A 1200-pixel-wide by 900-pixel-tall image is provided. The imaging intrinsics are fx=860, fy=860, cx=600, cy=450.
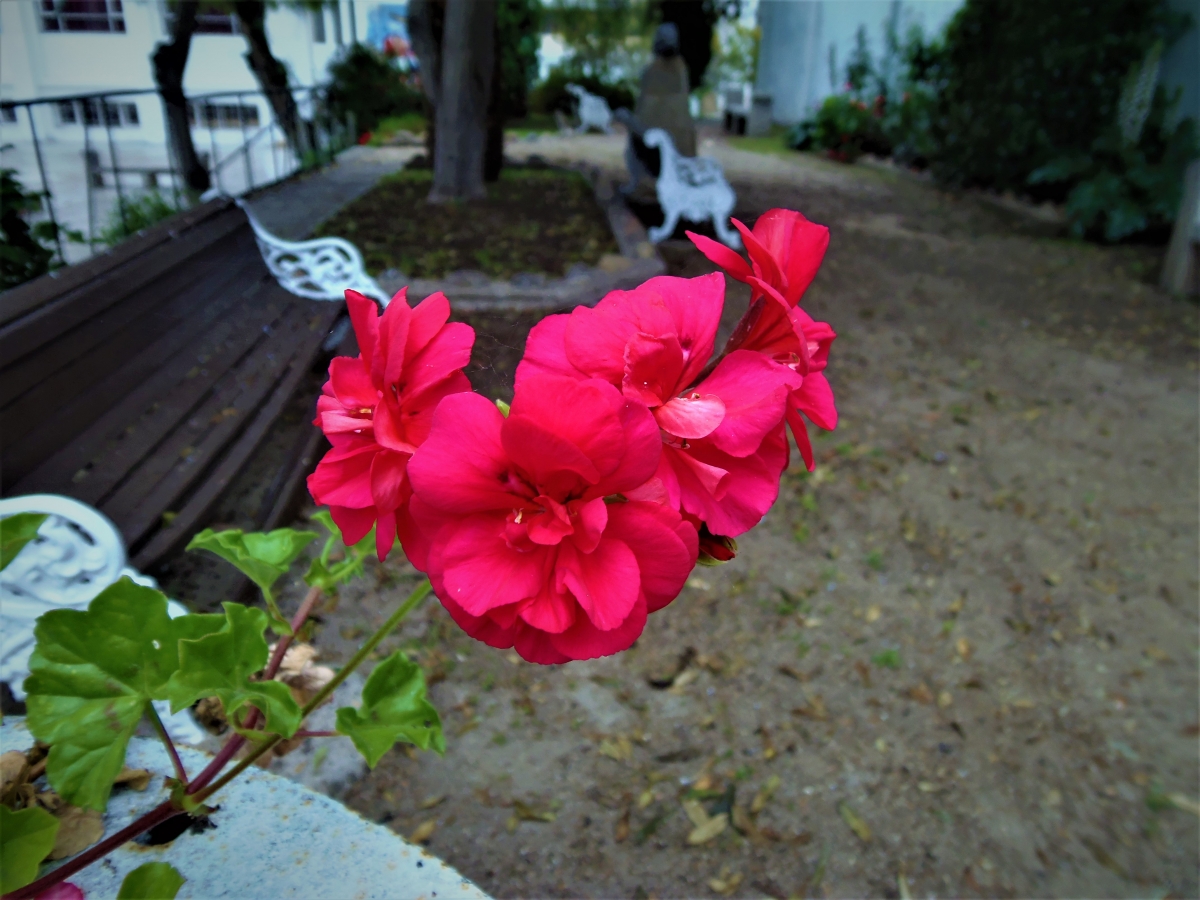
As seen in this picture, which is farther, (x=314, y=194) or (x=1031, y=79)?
(x=1031, y=79)

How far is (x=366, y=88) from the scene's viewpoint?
3102mm

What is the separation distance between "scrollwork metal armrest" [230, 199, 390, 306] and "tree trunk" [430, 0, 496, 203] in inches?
143

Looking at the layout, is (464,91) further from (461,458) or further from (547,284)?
(461,458)

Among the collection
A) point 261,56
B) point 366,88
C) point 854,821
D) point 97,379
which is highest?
point 261,56

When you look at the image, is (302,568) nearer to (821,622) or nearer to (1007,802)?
(821,622)

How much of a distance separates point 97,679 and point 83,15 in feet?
2.72

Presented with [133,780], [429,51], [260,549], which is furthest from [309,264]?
[429,51]

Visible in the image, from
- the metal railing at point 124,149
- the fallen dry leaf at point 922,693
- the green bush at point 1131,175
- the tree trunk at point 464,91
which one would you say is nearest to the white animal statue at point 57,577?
the metal railing at point 124,149

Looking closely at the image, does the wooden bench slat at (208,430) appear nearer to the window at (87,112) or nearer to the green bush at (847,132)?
the window at (87,112)

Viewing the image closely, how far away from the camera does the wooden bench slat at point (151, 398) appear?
59.9 inches

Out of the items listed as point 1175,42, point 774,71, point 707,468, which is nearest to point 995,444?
point 707,468

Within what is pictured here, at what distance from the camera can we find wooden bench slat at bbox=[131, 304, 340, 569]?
178 cm

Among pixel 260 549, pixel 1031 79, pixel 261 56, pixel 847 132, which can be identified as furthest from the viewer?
pixel 847 132

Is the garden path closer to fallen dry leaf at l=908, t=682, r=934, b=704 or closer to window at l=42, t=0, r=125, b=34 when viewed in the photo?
window at l=42, t=0, r=125, b=34
